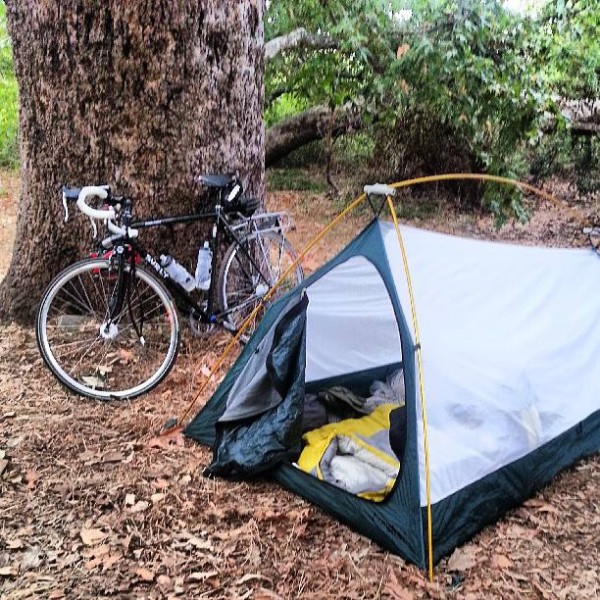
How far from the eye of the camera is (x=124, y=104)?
3.76 m

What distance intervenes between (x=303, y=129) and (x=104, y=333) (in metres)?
5.02

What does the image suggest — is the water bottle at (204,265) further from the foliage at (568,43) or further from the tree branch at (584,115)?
the tree branch at (584,115)

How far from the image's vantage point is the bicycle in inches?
135

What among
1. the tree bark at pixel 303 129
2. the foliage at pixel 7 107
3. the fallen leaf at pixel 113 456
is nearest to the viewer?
the fallen leaf at pixel 113 456

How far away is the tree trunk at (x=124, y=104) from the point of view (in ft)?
12.1

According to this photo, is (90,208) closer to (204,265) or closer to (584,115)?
(204,265)

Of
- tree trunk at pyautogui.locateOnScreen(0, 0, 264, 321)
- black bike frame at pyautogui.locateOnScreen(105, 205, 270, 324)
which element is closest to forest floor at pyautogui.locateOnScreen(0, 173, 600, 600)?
black bike frame at pyautogui.locateOnScreen(105, 205, 270, 324)

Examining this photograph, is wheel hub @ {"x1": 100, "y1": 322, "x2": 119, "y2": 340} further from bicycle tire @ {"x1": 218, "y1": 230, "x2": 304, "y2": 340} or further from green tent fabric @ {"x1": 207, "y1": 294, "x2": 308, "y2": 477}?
green tent fabric @ {"x1": 207, "y1": 294, "x2": 308, "y2": 477}

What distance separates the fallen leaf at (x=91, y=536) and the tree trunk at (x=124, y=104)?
192cm

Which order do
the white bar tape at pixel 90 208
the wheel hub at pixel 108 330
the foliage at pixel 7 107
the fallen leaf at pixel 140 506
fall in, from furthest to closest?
the foliage at pixel 7 107
the wheel hub at pixel 108 330
the white bar tape at pixel 90 208
the fallen leaf at pixel 140 506

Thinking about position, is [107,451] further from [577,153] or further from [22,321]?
[577,153]

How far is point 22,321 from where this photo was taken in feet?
13.6

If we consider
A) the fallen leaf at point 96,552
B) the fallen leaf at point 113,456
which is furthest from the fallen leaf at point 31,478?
the fallen leaf at point 96,552

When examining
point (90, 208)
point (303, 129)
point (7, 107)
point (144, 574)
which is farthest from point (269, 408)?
point (7, 107)
